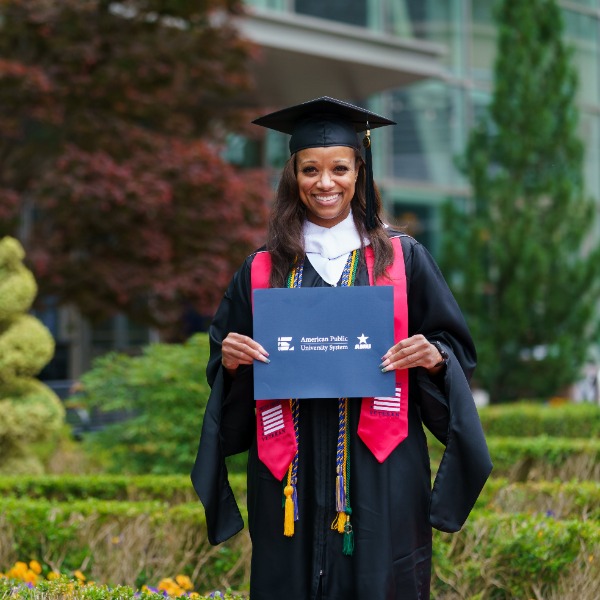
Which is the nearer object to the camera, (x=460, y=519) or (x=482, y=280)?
(x=460, y=519)

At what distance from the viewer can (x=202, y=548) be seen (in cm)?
465

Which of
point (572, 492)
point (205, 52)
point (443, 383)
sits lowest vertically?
point (572, 492)

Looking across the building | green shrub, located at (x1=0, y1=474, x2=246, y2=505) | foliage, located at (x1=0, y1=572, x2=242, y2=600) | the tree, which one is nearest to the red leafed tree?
the building

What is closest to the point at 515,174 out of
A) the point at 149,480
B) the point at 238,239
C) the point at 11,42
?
the point at 238,239

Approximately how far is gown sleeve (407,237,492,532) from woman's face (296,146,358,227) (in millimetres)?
249

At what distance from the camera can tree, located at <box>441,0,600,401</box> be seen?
12.2 meters

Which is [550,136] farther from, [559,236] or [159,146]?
[159,146]

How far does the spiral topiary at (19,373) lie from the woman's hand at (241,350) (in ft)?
13.9

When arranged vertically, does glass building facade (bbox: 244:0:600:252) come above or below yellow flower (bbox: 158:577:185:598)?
above

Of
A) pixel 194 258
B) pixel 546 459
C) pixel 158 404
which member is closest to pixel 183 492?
pixel 158 404

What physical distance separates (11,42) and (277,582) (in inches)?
328

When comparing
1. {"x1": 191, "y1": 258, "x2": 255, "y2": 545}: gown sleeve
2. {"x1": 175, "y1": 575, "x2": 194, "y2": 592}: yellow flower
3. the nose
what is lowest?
{"x1": 175, "y1": 575, "x2": 194, "y2": 592}: yellow flower

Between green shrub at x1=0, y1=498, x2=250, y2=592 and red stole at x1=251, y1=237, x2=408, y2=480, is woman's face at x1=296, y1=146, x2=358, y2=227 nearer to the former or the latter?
red stole at x1=251, y1=237, x2=408, y2=480

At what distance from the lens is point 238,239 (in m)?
9.95
